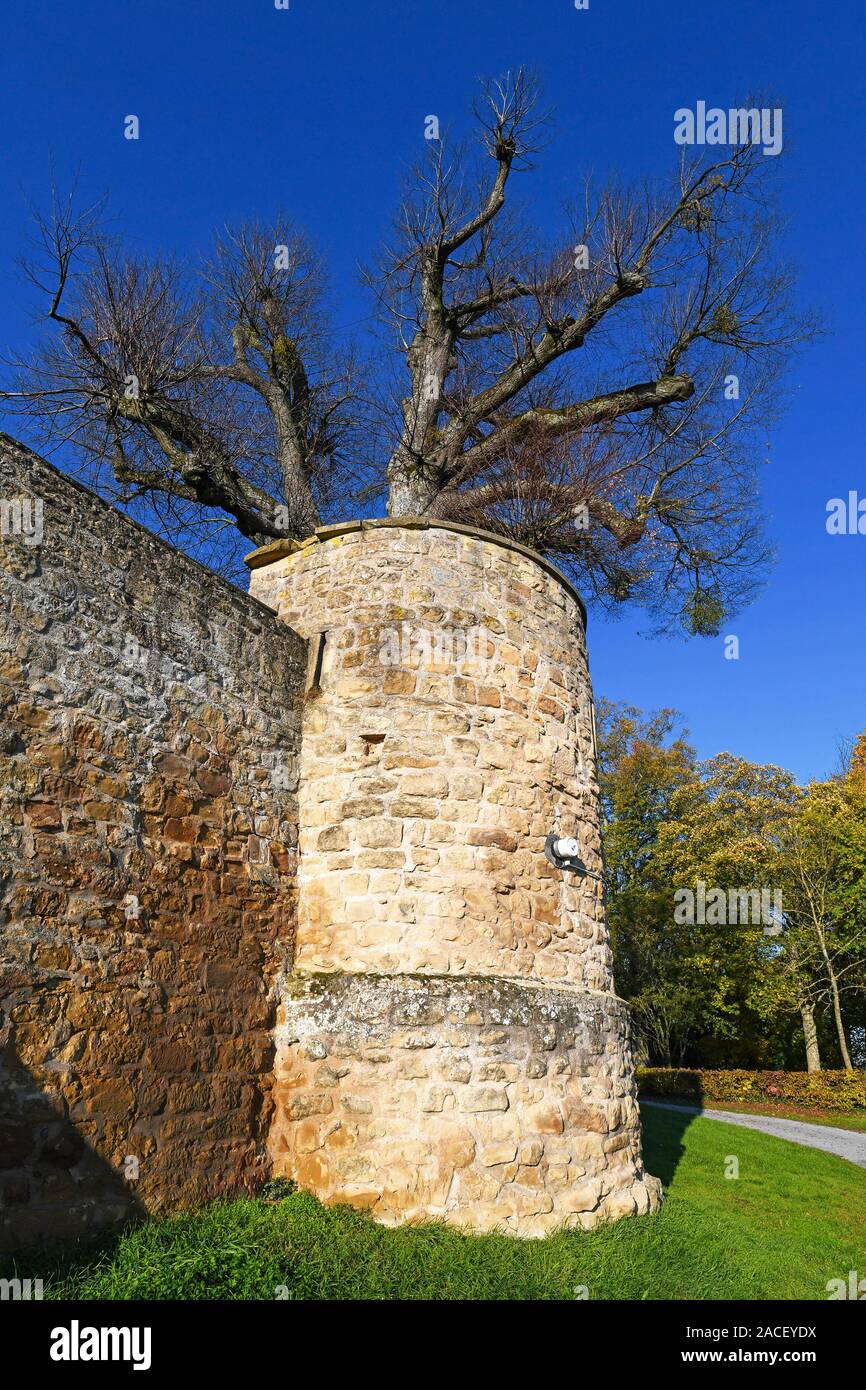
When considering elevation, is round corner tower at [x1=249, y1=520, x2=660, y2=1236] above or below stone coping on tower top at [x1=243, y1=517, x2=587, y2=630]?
below

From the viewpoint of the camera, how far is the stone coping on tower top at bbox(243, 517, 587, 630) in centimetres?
693

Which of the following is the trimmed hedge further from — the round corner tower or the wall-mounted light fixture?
the wall-mounted light fixture

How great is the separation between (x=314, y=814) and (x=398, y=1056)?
1.76 meters

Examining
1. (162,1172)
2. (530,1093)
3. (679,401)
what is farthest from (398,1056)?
(679,401)

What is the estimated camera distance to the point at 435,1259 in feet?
15.7

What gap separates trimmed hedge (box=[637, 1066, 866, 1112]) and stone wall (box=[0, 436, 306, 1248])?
19114 mm

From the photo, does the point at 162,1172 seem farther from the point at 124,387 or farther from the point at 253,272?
the point at 253,272

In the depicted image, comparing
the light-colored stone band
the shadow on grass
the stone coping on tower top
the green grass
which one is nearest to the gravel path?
the shadow on grass

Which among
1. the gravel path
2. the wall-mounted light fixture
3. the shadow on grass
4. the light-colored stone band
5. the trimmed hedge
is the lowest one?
the trimmed hedge

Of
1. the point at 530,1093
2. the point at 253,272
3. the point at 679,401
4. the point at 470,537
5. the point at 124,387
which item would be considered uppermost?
the point at 253,272

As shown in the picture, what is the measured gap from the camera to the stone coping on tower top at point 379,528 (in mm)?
6930

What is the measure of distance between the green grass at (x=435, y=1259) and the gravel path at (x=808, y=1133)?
686cm

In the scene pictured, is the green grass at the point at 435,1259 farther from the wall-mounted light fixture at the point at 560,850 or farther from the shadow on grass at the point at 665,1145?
the wall-mounted light fixture at the point at 560,850
